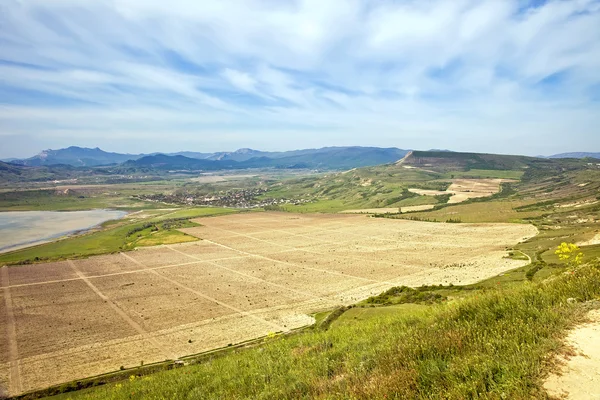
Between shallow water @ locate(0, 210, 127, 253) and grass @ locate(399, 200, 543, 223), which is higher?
grass @ locate(399, 200, 543, 223)

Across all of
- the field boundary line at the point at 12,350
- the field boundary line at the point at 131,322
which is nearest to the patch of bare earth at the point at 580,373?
the field boundary line at the point at 131,322

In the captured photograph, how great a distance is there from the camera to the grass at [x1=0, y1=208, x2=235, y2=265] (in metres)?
90.2

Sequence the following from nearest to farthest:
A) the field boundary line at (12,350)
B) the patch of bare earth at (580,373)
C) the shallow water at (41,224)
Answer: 1. the patch of bare earth at (580,373)
2. the field boundary line at (12,350)
3. the shallow water at (41,224)

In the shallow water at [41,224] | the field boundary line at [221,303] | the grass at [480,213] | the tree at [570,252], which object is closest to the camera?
the tree at [570,252]

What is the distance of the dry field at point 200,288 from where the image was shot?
3800cm

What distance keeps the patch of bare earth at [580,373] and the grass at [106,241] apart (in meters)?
103

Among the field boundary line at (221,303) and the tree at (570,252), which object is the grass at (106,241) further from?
the tree at (570,252)

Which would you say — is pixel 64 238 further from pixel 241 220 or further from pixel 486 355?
pixel 486 355

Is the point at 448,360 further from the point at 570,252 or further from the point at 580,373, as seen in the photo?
the point at 570,252

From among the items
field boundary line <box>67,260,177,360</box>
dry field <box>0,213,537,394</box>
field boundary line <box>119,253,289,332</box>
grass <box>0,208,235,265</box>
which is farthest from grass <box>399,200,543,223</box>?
field boundary line <box>67,260,177,360</box>

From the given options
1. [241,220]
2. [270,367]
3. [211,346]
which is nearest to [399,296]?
[211,346]

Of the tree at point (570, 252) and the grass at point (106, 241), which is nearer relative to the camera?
the tree at point (570, 252)

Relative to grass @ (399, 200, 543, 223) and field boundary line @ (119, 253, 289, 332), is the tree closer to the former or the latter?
field boundary line @ (119, 253, 289, 332)

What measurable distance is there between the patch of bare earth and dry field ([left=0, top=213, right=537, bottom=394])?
35.1m
